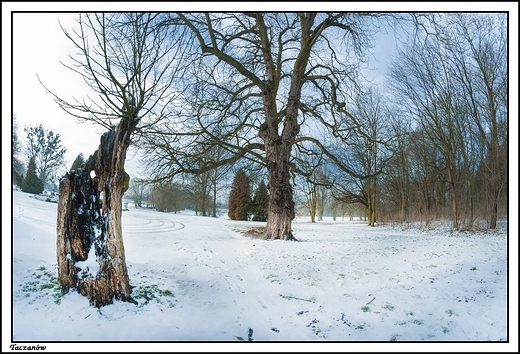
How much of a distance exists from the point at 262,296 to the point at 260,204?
6.74m

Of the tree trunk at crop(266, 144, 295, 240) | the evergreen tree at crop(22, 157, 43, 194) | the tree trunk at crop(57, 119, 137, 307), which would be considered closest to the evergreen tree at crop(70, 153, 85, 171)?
the tree trunk at crop(57, 119, 137, 307)

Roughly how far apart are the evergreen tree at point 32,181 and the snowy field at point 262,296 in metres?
0.10

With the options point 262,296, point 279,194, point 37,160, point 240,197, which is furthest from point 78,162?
point 240,197

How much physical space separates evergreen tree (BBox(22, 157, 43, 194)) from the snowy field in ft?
0.34

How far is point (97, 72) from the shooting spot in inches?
131

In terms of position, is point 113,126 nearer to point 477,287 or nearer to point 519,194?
point 477,287

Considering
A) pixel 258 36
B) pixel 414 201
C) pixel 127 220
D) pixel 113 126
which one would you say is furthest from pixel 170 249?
pixel 414 201

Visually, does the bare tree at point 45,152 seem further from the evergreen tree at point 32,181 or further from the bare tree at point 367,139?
the bare tree at point 367,139

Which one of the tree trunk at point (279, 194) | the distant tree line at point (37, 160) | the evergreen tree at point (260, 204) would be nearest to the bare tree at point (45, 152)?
the distant tree line at point (37, 160)

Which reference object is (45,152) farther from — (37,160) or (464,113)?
(464,113)

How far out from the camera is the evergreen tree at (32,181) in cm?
344

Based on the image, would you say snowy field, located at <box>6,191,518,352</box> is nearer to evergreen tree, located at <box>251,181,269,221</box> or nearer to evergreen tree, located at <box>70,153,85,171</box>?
evergreen tree, located at <box>70,153,85,171</box>

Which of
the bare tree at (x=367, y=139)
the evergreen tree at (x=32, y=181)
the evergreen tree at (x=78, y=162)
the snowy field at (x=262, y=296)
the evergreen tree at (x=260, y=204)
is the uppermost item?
the bare tree at (x=367, y=139)

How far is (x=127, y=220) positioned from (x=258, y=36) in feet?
17.1
